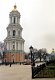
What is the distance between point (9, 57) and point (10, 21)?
11.0 metres

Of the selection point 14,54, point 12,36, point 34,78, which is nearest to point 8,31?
point 12,36

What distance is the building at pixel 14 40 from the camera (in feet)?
237

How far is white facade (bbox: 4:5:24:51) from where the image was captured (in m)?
72.2

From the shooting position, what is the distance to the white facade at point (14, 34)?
2844 inches

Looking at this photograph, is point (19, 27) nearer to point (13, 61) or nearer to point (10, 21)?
point (10, 21)

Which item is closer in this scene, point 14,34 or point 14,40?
point 14,40

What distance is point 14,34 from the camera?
7356 cm

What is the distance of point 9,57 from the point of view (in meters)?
73.4

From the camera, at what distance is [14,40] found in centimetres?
7206

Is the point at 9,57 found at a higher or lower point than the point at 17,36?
lower

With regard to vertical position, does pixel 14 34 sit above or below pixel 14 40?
above

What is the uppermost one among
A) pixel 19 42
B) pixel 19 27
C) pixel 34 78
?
pixel 19 27

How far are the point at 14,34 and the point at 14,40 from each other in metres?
2.36

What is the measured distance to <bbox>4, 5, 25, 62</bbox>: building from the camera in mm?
72312
